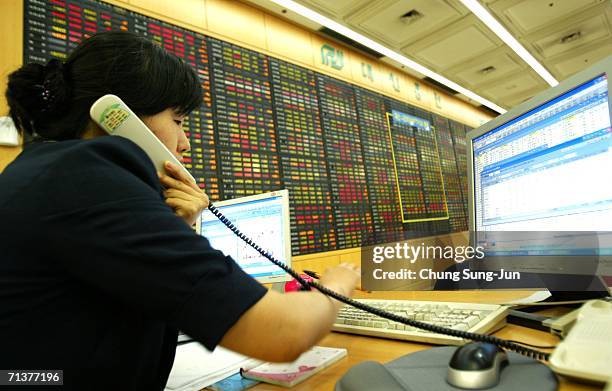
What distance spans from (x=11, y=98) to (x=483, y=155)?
4.07ft

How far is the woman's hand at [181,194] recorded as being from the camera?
2.57 feet

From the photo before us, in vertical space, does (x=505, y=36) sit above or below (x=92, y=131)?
above

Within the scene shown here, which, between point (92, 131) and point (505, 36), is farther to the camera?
point (505, 36)

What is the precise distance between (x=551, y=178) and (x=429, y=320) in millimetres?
481

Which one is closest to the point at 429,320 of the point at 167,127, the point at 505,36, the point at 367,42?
the point at 167,127

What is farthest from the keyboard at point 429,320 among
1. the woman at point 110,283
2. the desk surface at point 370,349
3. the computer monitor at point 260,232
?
the computer monitor at point 260,232

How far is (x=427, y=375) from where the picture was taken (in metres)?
0.51

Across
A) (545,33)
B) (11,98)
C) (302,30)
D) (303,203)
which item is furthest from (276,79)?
(545,33)

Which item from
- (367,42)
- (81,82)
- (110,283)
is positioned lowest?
(110,283)

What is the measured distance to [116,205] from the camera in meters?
0.47

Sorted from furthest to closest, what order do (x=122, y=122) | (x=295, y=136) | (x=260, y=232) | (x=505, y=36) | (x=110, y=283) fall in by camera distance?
(x=505, y=36), (x=295, y=136), (x=260, y=232), (x=122, y=122), (x=110, y=283)

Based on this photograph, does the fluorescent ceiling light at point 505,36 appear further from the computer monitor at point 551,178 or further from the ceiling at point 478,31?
the computer monitor at point 551,178

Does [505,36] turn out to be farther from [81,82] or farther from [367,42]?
[81,82]

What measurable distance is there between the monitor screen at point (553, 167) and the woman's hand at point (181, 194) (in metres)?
0.83
